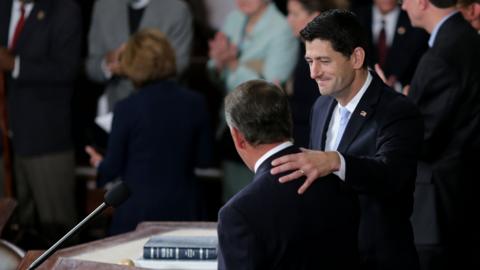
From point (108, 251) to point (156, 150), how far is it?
1285 millimetres

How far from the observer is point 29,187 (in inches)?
228

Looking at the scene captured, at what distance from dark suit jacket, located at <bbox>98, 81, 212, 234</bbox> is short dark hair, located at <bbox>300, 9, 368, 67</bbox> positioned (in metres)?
1.51

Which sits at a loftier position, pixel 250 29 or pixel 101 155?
pixel 250 29

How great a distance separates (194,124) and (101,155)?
0.54 m

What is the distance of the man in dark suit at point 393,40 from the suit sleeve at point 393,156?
1.93m

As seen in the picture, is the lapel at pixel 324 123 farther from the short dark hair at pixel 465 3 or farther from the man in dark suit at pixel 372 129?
the short dark hair at pixel 465 3

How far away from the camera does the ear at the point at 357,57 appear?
292 cm

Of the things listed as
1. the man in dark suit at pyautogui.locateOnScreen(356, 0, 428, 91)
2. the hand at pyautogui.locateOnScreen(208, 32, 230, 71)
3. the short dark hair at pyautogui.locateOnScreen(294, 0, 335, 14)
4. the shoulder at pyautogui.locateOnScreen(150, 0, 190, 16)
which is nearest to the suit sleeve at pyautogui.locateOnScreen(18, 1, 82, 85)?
the shoulder at pyautogui.locateOnScreen(150, 0, 190, 16)

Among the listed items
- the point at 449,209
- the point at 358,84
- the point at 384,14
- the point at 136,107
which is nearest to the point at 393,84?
the point at 384,14

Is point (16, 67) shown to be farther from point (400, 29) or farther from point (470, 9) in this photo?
point (470, 9)

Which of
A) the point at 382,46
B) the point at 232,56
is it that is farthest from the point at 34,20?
the point at 382,46

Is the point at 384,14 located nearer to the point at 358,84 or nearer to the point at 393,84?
the point at 393,84

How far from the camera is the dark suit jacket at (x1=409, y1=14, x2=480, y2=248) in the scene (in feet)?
12.4

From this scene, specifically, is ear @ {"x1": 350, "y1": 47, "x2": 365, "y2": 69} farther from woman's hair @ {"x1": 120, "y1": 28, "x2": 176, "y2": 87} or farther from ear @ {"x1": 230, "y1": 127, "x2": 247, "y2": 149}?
woman's hair @ {"x1": 120, "y1": 28, "x2": 176, "y2": 87}
